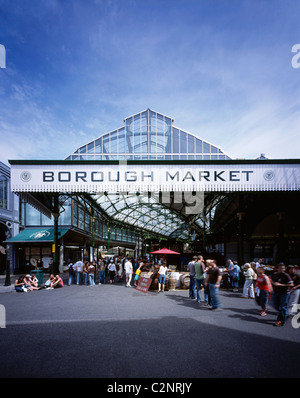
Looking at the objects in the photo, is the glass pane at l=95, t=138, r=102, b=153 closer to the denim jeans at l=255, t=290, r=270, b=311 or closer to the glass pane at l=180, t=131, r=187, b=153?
the glass pane at l=180, t=131, r=187, b=153

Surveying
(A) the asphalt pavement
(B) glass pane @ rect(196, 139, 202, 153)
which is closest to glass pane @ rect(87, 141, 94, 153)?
(B) glass pane @ rect(196, 139, 202, 153)

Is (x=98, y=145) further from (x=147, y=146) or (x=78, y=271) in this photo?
(x=78, y=271)

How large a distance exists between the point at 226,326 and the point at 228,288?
728cm

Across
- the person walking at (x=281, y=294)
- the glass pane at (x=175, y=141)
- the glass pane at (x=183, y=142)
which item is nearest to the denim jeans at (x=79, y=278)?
the person walking at (x=281, y=294)

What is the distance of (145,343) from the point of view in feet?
16.7

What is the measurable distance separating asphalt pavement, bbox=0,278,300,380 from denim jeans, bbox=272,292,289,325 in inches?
9.6

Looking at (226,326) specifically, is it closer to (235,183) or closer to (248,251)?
(235,183)

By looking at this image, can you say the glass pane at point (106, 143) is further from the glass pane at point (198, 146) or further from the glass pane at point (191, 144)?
the glass pane at point (198, 146)

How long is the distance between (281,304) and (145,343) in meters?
4.03

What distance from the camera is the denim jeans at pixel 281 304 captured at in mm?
6447

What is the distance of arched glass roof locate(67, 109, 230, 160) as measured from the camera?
1171 inches
